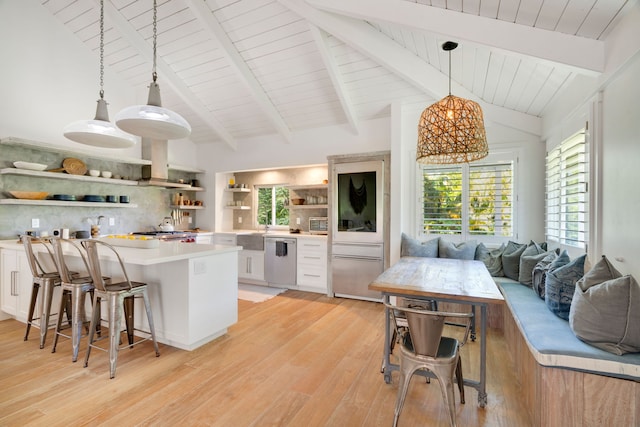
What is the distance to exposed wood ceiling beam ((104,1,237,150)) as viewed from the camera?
150 inches

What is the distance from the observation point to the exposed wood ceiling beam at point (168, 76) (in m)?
3.81

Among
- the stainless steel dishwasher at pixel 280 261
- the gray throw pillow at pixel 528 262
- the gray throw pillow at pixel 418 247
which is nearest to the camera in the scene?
the gray throw pillow at pixel 528 262

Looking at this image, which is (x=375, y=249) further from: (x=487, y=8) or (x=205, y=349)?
(x=487, y=8)

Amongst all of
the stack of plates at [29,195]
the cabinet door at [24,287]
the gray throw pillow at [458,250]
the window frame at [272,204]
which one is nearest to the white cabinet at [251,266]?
the window frame at [272,204]

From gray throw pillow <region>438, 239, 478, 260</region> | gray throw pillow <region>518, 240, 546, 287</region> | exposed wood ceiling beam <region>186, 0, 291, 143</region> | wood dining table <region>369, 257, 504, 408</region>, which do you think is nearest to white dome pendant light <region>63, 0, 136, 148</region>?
exposed wood ceiling beam <region>186, 0, 291, 143</region>

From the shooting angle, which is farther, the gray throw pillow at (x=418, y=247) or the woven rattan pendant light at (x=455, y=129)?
the gray throw pillow at (x=418, y=247)

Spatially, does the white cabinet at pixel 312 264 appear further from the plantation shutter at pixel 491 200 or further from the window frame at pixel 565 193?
the window frame at pixel 565 193

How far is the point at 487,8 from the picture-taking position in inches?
88.0

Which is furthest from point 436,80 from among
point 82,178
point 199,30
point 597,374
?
point 82,178

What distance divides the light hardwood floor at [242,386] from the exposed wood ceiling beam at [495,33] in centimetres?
237

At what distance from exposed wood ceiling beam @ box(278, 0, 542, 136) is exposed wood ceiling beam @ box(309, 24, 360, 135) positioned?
0.67 ft

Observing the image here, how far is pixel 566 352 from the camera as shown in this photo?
1.64 m

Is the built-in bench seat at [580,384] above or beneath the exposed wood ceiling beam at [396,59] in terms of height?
beneath

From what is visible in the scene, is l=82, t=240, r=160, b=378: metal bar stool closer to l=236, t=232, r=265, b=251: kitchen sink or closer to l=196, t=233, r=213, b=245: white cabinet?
l=236, t=232, r=265, b=251: kitchen sink
